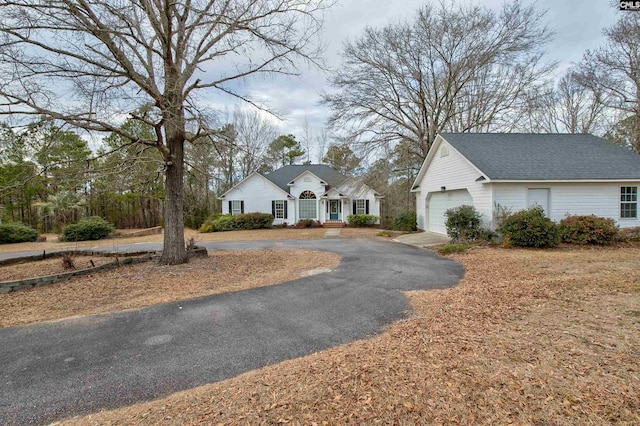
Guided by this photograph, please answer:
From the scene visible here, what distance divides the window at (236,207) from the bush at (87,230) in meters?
8.76

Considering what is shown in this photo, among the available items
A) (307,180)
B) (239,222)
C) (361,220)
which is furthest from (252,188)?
(361,220)

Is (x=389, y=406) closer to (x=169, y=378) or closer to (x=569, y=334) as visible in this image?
(x=169, y=378)

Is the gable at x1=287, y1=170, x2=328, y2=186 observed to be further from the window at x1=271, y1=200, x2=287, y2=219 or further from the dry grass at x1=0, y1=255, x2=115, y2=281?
the dry grass at x1=0, y1=255, x2=115, y2=281

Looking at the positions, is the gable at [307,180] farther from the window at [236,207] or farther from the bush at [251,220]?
the window at [236,207]

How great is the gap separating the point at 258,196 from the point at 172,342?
875 inches

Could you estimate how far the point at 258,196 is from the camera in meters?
25.8

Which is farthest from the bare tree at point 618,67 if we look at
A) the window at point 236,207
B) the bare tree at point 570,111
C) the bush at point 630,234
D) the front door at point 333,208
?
the window at point 236,207

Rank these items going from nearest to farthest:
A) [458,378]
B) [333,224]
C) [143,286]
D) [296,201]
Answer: [458,378] → [143,286] → [333,224] → [296,201]

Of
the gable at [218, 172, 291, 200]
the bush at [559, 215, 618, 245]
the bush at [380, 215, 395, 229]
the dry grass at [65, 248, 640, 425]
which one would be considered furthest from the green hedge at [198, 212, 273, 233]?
the dry grass at [65, 248, 640, 425]

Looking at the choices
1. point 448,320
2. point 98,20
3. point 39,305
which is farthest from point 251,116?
point 448,320

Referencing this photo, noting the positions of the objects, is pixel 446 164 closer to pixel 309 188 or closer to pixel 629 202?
pixel 629 202

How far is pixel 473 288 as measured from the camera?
6.27 metres

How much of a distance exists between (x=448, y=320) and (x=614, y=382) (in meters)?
1.91

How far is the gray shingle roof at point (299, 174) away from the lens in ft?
87.5
